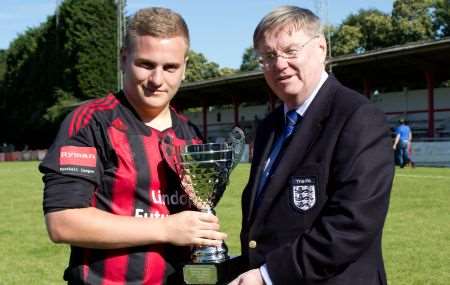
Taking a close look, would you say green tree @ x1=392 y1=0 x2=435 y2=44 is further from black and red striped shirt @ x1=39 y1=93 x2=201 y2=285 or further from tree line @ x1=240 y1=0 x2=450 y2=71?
black and red striped shirt @ x1=39 y1=93 x2=201 y2=285

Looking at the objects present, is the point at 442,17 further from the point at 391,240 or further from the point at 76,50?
the point at 391,240

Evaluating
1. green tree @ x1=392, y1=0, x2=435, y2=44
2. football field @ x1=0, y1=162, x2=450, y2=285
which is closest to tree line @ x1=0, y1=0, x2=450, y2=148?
green tree @ x1=392, y1=0, x2=435, y2=44

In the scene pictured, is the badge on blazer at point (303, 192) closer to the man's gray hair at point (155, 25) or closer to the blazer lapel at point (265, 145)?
the blazer lapel at point (265, 145)

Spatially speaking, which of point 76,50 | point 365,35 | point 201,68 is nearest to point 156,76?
point 365,35

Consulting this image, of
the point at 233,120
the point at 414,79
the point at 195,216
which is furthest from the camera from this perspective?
the point at 233,120

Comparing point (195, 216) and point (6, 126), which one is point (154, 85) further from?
point (6, 126)

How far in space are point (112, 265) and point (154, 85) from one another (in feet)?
2.23

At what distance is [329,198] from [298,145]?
0.78 feet

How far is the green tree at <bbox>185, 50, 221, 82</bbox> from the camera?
7569 centimetres

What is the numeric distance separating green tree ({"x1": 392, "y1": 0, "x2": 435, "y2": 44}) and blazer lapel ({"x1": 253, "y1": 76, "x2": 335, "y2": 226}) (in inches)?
1978

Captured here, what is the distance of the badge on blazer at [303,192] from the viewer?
2252mm

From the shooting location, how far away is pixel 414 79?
35062 mm

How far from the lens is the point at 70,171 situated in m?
2.22

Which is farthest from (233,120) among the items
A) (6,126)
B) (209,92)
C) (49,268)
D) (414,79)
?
(49,268)
